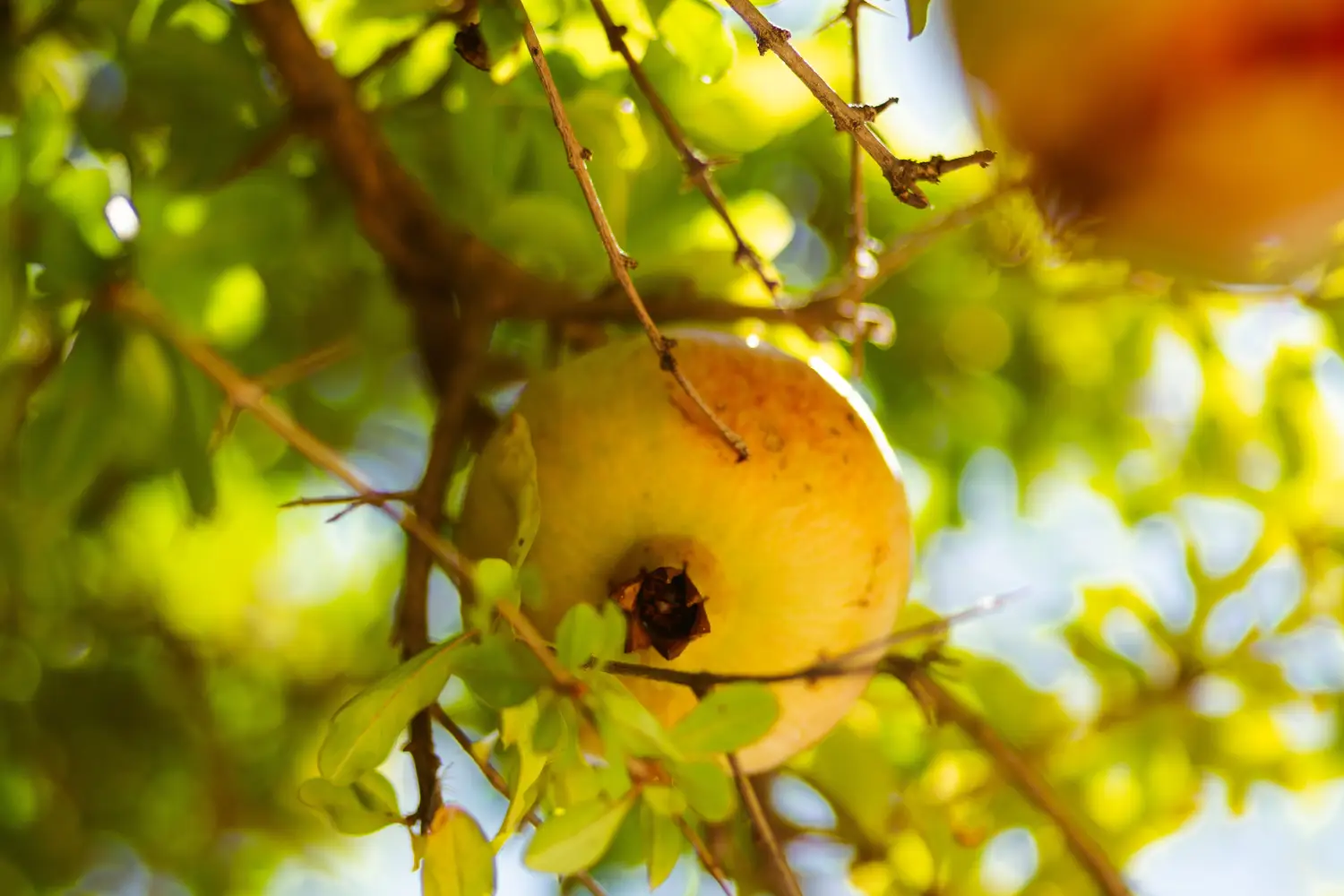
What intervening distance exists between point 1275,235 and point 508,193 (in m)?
0.59

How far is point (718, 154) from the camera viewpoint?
1.09 metres

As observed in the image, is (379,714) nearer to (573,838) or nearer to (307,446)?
(573,838)

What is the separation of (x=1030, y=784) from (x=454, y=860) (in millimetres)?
492

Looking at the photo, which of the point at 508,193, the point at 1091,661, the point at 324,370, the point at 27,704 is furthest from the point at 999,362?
the point at 27,704

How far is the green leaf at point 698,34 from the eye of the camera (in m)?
0.70

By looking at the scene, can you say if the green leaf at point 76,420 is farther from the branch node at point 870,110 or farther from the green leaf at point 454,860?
the branch node at point 870,110

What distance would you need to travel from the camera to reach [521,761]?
22.0 inches

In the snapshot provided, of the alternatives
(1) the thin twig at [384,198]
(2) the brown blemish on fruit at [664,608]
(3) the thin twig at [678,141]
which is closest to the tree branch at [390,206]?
(1) the thin twig at [384,198]

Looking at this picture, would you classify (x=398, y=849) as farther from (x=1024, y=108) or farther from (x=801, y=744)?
(x=1024, y=108)

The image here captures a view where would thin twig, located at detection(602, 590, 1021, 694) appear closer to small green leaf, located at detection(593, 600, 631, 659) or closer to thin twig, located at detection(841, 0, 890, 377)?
small green leaf, located at detection(593, 600, 631, 659)

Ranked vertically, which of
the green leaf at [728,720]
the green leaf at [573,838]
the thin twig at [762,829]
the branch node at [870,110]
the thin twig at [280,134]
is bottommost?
the thin twig at [762,829]

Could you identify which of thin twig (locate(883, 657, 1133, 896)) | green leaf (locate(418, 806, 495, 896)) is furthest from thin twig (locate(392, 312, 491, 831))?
thin twig (locate(883, 657, 1133, 896))

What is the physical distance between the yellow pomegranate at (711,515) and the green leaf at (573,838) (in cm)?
11

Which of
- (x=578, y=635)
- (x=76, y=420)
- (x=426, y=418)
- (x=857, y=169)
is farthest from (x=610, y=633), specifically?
(x=426, y=418)
